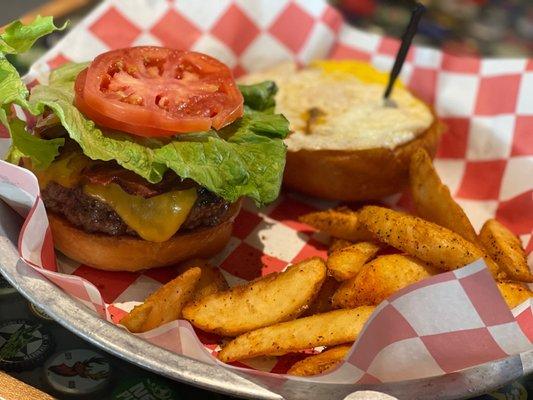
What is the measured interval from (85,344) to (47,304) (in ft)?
0.73

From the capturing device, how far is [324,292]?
2.03 m

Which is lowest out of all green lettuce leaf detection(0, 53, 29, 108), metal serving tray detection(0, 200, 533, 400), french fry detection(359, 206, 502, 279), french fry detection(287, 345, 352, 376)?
french fry detection(287, 345, 352, 376)

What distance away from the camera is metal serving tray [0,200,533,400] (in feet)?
5.31

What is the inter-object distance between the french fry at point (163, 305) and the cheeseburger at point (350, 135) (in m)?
0.84

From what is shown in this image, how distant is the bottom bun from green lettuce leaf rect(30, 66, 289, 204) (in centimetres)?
23

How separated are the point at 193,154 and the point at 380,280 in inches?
24.3

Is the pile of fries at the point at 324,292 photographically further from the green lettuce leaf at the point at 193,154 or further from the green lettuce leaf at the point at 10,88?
the green lettuce leaf at the point at 10,88

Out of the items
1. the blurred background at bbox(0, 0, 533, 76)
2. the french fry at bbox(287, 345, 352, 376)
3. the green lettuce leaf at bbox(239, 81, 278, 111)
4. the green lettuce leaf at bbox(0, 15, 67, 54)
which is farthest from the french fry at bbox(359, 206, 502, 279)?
the blurred background at bbox(0, 0, 533, 76)

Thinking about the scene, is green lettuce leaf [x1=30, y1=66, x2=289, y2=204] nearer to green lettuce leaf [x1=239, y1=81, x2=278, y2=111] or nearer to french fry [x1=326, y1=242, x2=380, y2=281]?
french fry [x1=326, y1=242, x2=380, y2=281]

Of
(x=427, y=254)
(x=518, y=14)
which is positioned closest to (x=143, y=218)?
(x=427, y=254)

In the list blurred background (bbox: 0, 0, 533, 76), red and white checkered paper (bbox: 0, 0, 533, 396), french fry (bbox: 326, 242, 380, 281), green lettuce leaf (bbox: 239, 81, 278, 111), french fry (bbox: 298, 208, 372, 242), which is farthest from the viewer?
blurred background (bbox: 0, 0, 533, 76)

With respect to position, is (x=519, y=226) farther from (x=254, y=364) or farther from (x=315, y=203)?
(x=254, y=364)

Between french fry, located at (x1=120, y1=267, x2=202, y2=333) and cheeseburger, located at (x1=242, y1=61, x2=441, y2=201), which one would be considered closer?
french fry, located at (x1=120, y1=267, x2=202, y2=333)

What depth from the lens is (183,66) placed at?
2.23 metres
